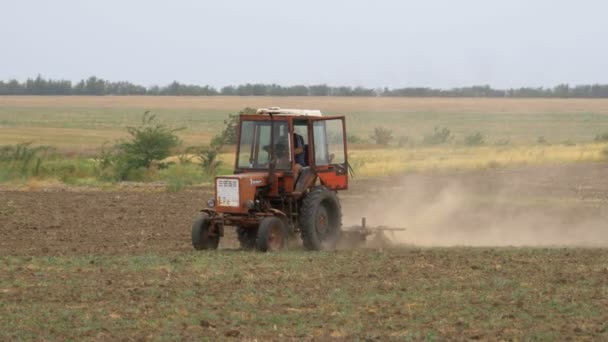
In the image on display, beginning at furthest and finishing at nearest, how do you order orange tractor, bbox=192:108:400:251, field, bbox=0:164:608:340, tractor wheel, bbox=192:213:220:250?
tractor wheel, bbox=192:213:220:250, orange tractor, bbox=192:108:400:251, field, bbox=0:164:608:340

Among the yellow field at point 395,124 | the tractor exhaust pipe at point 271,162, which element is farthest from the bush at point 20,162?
the tractor exhaust pipe at point 271,162

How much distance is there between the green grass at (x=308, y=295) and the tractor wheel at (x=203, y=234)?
2.47 ft

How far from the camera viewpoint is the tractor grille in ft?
54.6

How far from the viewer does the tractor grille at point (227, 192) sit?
656 inches

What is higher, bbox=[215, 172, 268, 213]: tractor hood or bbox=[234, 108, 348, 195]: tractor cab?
bbox=[234, 108, 348, 195]: tractor cab

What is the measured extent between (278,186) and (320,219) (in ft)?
3.08

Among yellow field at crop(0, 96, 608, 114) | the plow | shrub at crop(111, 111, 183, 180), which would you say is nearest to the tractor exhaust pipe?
the plow

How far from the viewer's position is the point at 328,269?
1462 cm

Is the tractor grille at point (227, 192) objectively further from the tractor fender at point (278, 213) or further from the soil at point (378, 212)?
the soil at point (378, 212)

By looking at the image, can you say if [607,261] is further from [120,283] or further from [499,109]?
[499,109]

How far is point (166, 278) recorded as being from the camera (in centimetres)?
1377

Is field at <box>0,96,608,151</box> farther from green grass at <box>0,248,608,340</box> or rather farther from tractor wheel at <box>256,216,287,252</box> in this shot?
green grass at <box>0,248,608,340</box>

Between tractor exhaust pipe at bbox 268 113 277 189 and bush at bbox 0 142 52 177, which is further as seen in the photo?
bush at bbox 0 142 52 177

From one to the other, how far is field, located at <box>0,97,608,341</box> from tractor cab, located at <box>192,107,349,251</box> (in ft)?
1.66
